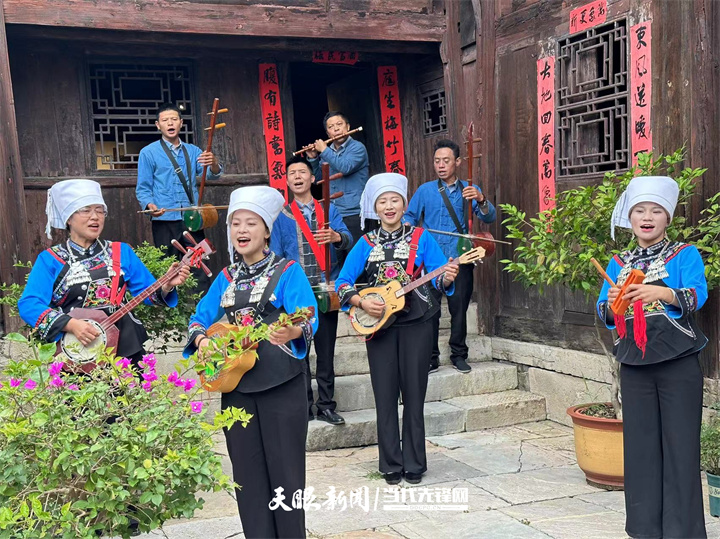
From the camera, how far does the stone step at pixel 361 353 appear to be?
24.2 ft

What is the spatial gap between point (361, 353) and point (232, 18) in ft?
10.9

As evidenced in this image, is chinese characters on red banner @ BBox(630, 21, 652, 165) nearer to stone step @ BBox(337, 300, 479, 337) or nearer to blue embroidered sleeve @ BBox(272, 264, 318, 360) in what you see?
stone step @ BBox(337, 300, 479, 337)

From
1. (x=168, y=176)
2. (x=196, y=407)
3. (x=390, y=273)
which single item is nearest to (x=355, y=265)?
(x=390, y=273)

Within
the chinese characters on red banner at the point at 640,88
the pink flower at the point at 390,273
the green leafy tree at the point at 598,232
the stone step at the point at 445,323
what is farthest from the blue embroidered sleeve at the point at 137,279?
the chinese characters on red banner at the point at 640,88

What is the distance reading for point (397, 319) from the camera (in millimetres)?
5527

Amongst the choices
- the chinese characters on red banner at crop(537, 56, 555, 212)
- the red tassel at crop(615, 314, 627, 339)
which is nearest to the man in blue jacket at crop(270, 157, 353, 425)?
the chinese characters on red banner at crop(537, 56, 555, 212)

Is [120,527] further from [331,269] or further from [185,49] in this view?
[185,49]

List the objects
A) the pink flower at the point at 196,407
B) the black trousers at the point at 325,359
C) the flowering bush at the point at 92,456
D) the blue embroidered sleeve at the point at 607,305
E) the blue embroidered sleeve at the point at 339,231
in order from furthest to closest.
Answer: the black trousers at the point at 325,359
the blue embroidered sleeve at the point at 339,231
the blue embroidered sleeve at the point at 607,305
the pink flower at the point at 196,407
the flowering bush at the point at 92,456

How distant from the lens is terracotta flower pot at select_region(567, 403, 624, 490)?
5406mm

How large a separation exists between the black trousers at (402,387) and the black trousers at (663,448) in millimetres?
1506

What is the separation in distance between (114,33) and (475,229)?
12.4ft

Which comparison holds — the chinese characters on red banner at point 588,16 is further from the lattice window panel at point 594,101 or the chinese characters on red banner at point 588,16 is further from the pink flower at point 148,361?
the pink flower at point 148,361

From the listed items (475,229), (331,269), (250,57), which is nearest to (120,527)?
(331,269)

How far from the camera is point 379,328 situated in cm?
543
